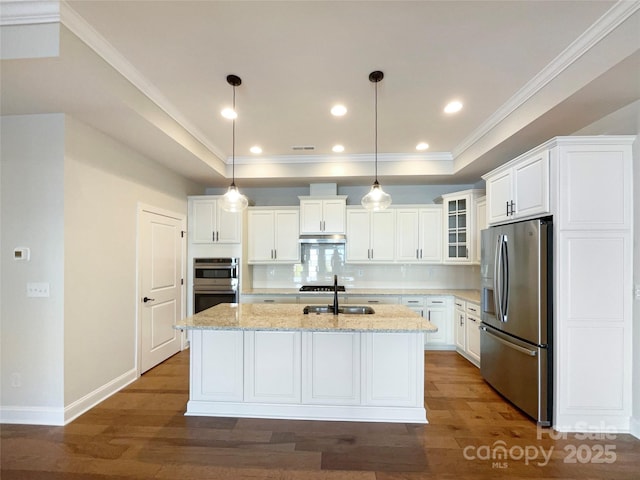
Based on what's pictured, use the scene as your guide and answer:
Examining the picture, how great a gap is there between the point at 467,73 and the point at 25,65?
3.09 metres

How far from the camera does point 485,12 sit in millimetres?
1850

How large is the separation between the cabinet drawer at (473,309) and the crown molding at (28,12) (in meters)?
4.66

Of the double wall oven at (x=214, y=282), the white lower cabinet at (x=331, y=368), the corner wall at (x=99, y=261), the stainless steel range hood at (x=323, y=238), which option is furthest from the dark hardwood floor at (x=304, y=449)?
the stainless steel range hood at (x=323, y=238)

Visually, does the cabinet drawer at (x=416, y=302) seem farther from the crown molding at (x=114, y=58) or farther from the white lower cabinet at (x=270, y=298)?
the crown molding at (x=114, y=58)

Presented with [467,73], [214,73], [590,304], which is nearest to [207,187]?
[214,73]

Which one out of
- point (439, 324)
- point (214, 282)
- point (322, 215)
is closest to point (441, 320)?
point (439, 324)

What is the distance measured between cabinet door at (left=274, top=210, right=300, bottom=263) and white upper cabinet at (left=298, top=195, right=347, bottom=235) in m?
0.17

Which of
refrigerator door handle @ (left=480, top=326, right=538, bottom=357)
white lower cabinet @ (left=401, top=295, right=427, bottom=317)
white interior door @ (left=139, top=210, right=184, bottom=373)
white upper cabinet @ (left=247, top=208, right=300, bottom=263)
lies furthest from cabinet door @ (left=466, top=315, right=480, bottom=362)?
white interior door @ (left=139, top=210, right=184, bottom=373)

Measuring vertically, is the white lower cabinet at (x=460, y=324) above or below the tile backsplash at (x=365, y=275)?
below

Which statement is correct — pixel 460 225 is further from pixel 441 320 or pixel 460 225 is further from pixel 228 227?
pixel 228 227

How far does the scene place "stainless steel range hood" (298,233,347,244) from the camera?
488 cm

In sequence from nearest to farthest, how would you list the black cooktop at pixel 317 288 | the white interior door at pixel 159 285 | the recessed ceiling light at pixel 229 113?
the recessed ceiling light at pixel 229 113
the white interior door at pixel 159 285
the black cooktop at pixel 317 288

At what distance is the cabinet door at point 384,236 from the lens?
4926 mm

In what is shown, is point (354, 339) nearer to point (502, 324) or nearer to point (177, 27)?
point (502, 324)
